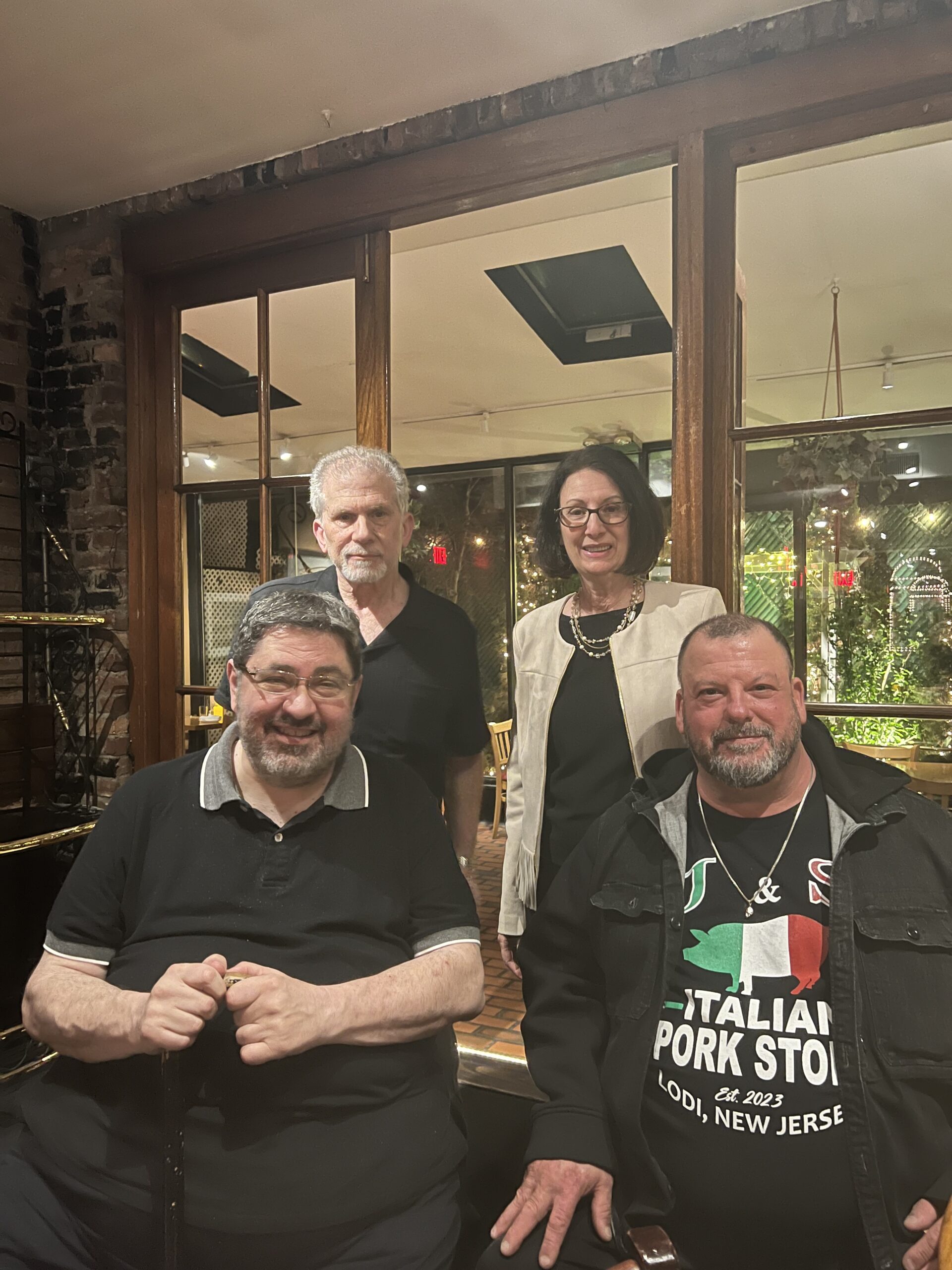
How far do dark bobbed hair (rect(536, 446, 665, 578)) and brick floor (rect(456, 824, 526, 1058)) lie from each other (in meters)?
0.66

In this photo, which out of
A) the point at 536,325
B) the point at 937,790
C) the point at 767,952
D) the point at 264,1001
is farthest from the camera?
the point at 536,325

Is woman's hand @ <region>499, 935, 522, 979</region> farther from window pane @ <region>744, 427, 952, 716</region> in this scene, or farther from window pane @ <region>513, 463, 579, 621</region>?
window pane @ <region>744, 427, 952, 716</region>

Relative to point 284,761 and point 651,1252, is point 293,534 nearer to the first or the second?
point 284,761

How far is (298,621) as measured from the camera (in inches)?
61.2

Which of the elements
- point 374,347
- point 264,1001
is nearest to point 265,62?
point 374,347

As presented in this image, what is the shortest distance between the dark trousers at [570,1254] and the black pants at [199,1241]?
70mm

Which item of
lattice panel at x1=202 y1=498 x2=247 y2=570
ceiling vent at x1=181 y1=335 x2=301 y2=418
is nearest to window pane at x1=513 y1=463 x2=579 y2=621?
ceiling vent at x1=181 y1=335 x2=301 y2=418

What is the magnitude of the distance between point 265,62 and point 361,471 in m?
1.01

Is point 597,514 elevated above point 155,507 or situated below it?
below

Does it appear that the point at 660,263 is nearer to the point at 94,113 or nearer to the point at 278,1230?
the point at 94,113

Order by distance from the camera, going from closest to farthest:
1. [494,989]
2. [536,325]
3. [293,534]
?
[494,989] < [536,325] < [293,534]

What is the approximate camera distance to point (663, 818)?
5.42 ft

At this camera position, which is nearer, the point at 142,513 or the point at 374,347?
the point at 374,347

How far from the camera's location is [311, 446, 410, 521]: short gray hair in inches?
80.1
